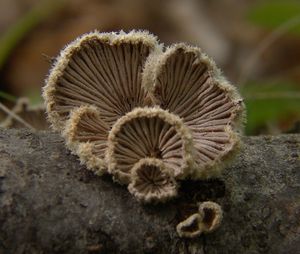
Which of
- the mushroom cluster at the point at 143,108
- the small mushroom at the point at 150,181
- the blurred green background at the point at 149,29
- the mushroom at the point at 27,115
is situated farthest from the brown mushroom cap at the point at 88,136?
the blurred green background at the point at 149,29

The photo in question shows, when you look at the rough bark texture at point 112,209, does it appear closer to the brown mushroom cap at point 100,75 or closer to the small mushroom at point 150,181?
the small mushroom at point 150,181

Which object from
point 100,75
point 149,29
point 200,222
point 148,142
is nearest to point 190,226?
point 200,222

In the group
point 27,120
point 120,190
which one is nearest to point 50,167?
point 120,190

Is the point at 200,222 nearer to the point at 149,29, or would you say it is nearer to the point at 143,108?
the point at 143,108

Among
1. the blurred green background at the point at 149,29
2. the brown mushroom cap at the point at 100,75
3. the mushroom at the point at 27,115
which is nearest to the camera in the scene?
the brown mushroom cap at the point at 100,75

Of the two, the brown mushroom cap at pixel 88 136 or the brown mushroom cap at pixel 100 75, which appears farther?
the brown mushroom cap at pixel 100 75

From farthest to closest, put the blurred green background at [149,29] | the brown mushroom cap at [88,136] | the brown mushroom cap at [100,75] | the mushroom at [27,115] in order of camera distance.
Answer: the blurred green background at [149,29] < the mushroom at [27,115] < the brown mushroom cap at [100,75] < the brown mushroom cap at [88,136]

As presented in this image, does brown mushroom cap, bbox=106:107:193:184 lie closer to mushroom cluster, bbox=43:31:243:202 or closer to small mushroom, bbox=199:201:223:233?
mushroom cluster, bbox=43:31:243:202
